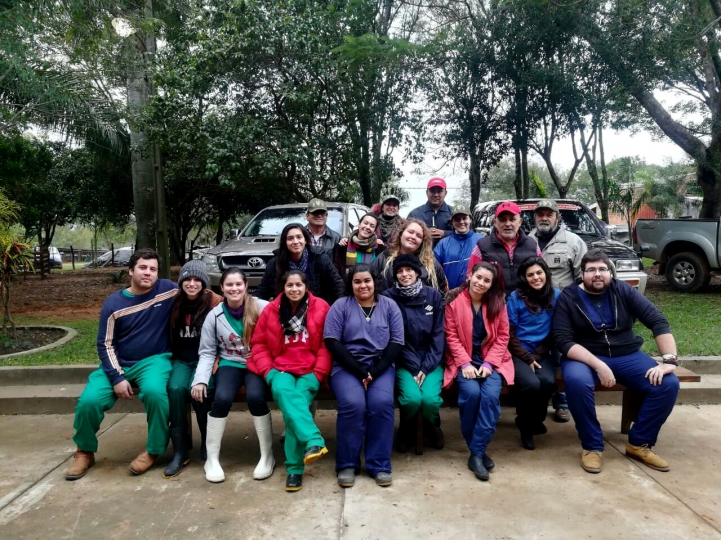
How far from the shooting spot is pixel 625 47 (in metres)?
11.1

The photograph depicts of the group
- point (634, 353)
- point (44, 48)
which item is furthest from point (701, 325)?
point (44, 48)

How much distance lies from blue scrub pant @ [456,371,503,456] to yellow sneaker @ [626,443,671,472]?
3.39 ft

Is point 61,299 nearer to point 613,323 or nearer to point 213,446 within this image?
point 213,446

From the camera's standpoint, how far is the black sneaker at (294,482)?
12.1ft

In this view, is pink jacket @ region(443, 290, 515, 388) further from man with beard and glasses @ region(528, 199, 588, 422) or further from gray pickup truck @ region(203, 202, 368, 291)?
gray pickup truck @ region(203, 202, 368, 291)

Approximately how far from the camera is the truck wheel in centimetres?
1061

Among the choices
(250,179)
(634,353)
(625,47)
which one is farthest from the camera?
(250,179)

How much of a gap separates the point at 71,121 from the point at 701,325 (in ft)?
35.2

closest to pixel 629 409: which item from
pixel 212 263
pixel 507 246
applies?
pixel 507 246

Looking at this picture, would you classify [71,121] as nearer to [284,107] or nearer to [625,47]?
[284,107]

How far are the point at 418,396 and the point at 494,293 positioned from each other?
0.98 metres

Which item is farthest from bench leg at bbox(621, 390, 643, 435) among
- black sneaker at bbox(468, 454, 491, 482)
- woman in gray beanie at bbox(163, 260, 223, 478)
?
woman in gray beanie at bbox(163, 260, 223, 478)

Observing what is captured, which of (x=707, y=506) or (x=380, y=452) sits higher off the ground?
(x=380, y=452)

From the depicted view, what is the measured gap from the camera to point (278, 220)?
896cm
